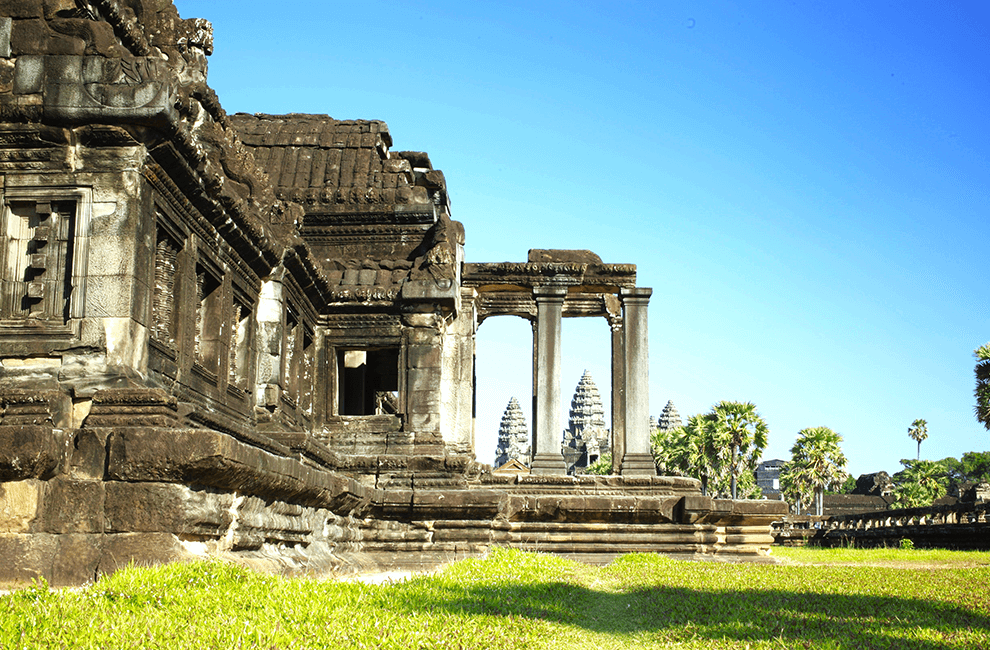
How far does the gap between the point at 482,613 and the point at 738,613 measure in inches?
79.5

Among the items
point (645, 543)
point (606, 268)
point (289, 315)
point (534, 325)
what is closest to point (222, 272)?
point (289, 315)

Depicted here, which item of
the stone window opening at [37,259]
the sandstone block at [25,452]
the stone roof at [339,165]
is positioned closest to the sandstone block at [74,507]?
the sandstone block at [25,452]

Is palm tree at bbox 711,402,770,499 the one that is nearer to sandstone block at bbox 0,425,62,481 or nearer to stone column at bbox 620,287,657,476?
stone column at bbox 620,287,657,476

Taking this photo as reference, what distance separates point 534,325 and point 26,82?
55.0 feet

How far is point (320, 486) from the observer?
8992 mm

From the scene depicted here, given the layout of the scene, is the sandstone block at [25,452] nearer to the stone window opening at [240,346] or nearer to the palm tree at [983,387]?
the stone window opening at [240,346]

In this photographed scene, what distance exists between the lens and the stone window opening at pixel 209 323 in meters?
10.9

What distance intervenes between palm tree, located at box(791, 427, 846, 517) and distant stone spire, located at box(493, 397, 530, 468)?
71.1m

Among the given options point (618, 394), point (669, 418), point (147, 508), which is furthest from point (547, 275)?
point (669, 418)

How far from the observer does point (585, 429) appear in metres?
113

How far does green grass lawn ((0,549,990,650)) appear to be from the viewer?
14.9ft

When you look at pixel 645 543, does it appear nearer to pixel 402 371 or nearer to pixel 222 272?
pixel 402 371

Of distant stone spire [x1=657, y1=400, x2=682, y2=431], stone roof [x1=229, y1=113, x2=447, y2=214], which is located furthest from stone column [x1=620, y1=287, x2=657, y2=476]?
distant stone spire [x1=657, y1=400, x2=682, y2=431]

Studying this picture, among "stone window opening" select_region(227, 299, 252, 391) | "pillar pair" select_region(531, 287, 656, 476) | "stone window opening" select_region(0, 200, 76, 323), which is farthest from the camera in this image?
"pillar pair" select_region(531, 287, 656, 476)
